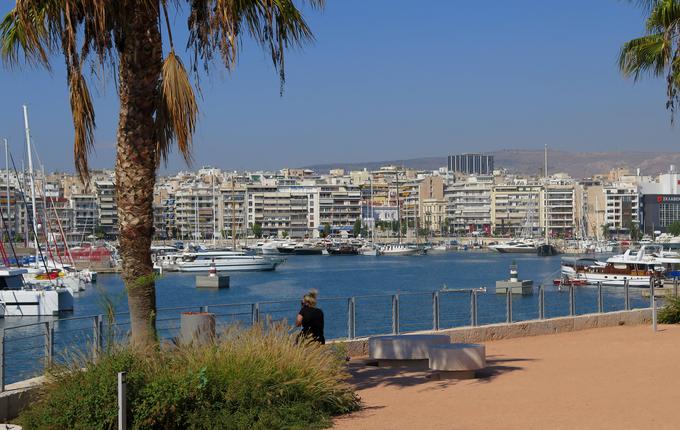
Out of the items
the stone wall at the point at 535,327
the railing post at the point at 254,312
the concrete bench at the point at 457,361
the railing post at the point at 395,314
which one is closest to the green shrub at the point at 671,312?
the stone wall at the point at 535,327

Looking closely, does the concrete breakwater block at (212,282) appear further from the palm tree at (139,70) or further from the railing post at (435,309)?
the palm tree at (139,70)

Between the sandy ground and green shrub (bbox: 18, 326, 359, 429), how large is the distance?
1.42 feet

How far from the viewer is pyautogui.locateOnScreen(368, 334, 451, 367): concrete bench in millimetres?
13312

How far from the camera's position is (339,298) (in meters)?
16.2

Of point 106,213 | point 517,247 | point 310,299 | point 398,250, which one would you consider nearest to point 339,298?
point 310,299

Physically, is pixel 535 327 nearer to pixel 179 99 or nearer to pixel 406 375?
pixel 406 375

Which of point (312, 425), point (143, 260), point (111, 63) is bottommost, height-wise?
point (312, 425)

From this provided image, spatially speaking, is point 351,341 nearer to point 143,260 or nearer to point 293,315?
point 293,315

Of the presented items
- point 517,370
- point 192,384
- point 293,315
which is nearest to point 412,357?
point 517,370

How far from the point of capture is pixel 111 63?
10.9 metres

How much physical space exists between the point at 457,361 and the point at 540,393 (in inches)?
48.8

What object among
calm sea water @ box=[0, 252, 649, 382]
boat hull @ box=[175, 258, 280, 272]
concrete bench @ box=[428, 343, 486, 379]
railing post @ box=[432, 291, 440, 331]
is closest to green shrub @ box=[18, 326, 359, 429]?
calm sea water @ box=[0, 252, 649, 382]

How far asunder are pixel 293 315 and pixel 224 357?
642 cm

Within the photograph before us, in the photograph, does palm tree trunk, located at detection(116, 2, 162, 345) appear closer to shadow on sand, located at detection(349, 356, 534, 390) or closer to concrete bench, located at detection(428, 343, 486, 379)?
shadow on sand, located at detection(349, 356, 534, 390)
